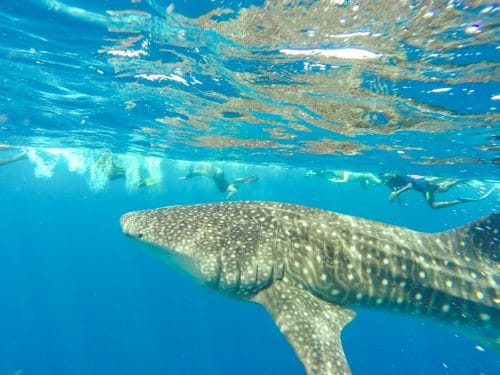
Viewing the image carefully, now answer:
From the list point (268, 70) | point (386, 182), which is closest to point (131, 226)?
point (268, 70)

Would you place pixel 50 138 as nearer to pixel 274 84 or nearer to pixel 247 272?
pixel 274 84

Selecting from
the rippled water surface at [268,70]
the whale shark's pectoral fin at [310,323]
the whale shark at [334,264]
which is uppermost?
the rippled water surface at [268,70]

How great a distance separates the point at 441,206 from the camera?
17406 millimetres

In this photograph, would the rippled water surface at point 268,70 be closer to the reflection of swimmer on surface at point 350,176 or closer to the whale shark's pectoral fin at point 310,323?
the reflection of swimmer on surface at point 350,176

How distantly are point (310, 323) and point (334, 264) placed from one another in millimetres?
1173

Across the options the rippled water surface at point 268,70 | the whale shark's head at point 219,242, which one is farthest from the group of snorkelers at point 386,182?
the whale shark's head at point 219,242

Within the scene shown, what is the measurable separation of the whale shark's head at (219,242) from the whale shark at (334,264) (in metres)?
0.02

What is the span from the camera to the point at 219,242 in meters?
5.64

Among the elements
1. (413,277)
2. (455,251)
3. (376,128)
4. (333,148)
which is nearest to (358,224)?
(413,277)

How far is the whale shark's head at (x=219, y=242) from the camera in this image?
5.39 m

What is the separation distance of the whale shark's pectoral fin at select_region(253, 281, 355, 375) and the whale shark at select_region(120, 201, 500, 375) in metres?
0.02

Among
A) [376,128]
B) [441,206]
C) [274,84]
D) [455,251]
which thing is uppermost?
[274,84]

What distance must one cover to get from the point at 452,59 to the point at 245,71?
601 cm

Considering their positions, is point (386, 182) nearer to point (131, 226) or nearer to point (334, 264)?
point (334, 264)
